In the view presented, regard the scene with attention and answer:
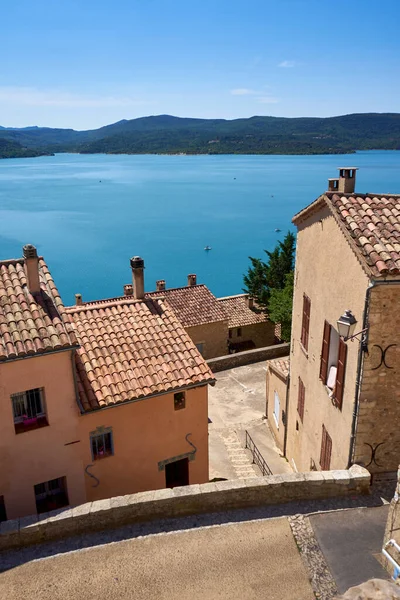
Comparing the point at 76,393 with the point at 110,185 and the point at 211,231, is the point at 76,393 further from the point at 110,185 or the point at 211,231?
the point at 110,185

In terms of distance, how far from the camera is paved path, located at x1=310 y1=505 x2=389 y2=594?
738 cm

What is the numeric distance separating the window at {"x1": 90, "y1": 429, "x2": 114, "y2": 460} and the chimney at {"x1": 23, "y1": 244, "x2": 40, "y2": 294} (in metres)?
3.74

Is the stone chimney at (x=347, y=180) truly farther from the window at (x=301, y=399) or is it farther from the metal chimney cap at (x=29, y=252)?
the metal chimney cap at (x=29, y=252)

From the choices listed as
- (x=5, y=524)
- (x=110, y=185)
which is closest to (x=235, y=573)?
(x=5, y=524)

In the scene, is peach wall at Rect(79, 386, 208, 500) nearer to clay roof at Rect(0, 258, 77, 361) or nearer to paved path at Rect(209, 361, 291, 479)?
clay roof at Rect(0, 258, 77, 361)

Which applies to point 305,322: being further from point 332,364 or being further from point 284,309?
point 284,309

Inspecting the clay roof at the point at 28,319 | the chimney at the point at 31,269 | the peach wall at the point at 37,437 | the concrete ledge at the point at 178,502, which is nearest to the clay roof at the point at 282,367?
the concrete ledge at the point at 178,502

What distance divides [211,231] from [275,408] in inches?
3483

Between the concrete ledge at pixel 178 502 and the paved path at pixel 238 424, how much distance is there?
668cm

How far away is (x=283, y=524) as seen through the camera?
8500mm

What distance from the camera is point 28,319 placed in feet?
33.4

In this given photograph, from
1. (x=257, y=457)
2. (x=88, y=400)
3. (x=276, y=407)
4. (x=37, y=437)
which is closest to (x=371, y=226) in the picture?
(x=88, y=400)

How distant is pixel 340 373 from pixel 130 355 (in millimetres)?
5181

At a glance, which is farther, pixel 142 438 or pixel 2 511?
pixel 142 438
